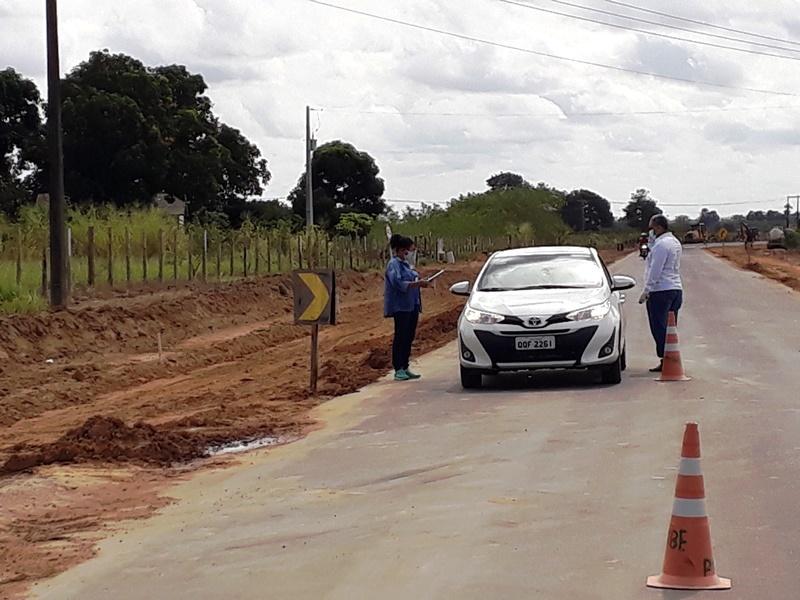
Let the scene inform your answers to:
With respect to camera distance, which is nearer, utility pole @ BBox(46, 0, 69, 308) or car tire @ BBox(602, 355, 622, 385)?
car tire @ BBox(602, 355, 622, 385)

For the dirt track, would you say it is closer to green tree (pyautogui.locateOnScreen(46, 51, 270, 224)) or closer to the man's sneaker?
the man's sneaker

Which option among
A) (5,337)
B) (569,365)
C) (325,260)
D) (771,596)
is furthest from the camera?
(325,260)

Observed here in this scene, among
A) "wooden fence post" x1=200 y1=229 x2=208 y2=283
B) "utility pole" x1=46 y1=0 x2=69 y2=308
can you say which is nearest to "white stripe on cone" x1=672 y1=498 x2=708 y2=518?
"utility pole" x1=46 y1=0 x2=69 y2=308

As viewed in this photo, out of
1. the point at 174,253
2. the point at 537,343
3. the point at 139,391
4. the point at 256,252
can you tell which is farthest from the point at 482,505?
the point at 256,252

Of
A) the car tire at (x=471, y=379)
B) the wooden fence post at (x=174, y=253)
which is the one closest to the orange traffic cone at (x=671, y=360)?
the car tire at (x=471, y=379)

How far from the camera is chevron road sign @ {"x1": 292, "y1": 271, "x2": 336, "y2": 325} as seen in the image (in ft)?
49.8

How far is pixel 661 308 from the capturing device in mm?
16328

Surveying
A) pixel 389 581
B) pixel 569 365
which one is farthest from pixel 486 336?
pixel 389 581

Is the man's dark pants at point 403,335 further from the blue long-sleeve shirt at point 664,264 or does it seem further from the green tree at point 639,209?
the green tree at point 639,209

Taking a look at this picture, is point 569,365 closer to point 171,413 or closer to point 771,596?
point 171,413

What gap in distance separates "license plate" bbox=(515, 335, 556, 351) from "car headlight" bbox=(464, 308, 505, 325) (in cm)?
35

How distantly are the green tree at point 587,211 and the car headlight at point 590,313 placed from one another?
143640mm

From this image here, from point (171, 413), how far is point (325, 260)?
3066 cm

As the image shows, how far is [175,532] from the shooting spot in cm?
862
